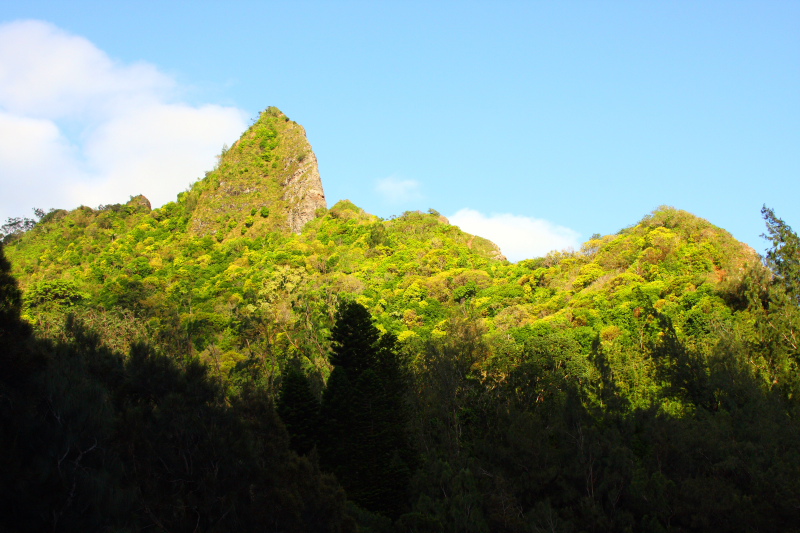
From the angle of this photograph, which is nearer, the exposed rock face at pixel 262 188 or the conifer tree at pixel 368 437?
the conifer tree at pixel 368 437

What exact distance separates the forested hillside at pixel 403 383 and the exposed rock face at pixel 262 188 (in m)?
2.11

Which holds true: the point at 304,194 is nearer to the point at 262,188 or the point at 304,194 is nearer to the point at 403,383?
the point at 262,188

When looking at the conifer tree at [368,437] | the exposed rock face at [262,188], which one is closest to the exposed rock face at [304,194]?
the exposed rock face at [262,188]

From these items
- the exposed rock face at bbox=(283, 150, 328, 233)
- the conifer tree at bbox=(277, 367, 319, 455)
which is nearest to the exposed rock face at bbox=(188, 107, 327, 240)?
the exposed rock face at bbox=(283, 150, 328, 233)

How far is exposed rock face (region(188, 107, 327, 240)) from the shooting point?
81750 mm

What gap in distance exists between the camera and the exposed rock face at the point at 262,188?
8175cm

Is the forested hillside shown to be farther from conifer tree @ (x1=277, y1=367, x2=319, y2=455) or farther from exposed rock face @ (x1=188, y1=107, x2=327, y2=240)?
exposed rock face @ (x1=188, y1=107, x2=327, y2=240)

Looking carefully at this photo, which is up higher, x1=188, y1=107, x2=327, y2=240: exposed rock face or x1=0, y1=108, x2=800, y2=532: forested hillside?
x1=188, y1=107, x2=327, y2=240: exposed rock face

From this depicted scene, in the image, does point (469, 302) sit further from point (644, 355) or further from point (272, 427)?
point (272, 427)

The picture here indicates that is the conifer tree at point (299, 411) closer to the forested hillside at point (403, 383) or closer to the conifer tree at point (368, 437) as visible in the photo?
the forested hillside at point (403, 383)

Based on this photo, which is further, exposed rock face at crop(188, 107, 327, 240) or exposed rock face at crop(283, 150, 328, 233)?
exposed rock face at crop(188, 107, 327, 240)

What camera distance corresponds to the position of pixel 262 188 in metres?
87.0

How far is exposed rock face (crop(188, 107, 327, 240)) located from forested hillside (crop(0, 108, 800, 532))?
6.93ft

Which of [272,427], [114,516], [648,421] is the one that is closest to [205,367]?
[272,427]
